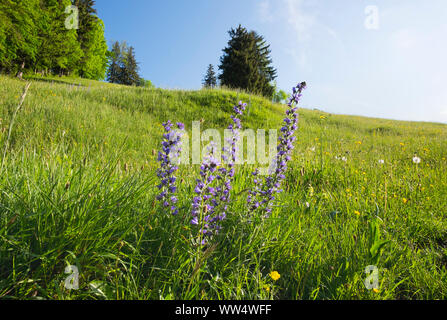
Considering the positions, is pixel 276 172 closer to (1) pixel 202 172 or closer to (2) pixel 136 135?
(1) pixel 202 172

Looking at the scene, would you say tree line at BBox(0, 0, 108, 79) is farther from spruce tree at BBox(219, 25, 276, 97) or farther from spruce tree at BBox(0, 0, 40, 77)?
spruce tree at BBox(219, 25, 276, 97)

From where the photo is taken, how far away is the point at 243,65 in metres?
36.8

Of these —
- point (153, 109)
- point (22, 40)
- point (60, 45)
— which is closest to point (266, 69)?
point (60, 45)

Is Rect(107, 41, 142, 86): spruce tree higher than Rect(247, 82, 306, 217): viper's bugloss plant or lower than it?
higher

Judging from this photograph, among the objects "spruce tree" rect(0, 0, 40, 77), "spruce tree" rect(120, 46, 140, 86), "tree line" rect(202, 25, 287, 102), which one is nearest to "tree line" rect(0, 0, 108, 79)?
"spruce tree" rect(0, 0, 40, 77)

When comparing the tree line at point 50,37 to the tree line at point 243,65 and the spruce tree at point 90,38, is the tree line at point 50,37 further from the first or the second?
the tree line at point 243,65

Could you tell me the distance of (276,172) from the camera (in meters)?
2.05

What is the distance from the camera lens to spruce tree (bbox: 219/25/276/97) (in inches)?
1449

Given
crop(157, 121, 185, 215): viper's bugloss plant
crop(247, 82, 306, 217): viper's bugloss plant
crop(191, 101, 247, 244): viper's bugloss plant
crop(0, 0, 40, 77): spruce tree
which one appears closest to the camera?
crop(191, 101, 247, 244): viper's bugloss plant

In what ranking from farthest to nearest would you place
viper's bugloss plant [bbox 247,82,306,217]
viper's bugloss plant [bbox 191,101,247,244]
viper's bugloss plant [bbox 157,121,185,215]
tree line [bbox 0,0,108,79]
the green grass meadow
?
tree line [bbox 0,0,108,79] < viper's bugloss plant [bbox 247,82,306,217] < viper's bugloss plant [bbox 157,121,185,215] < viper's bugloss plant [bbox 191,101,247,244] < the green grass meadow

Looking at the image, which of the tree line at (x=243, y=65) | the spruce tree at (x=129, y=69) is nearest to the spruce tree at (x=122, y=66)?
the spruce tree at (x=129, y=69)

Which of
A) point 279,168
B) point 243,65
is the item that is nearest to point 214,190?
point 279,168

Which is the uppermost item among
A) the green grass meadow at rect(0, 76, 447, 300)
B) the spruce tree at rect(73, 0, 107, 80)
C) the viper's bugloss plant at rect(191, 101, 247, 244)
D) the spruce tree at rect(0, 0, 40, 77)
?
the spruce tree at rect(73, 0, 107, 80)

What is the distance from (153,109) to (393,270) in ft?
30.9
